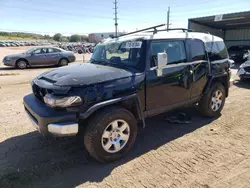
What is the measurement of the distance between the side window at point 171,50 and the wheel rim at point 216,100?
4.63 ft

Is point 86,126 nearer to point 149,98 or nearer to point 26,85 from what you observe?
point 149,98

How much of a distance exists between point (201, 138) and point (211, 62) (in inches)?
69.8

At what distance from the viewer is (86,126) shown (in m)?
3.05

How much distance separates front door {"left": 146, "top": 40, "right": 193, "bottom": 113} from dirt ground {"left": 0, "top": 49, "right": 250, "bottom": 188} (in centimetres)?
70

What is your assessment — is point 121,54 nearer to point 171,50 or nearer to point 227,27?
point 171,50

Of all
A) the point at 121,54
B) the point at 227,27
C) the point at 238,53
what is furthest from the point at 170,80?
the point at 227,27

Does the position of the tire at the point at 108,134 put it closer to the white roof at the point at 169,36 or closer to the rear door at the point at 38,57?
the white roof at the point at 169,36

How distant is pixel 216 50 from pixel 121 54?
7.96 feet

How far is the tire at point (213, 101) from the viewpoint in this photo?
4805 mm

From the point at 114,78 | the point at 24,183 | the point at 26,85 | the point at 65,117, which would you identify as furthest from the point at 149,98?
the point at 26,85

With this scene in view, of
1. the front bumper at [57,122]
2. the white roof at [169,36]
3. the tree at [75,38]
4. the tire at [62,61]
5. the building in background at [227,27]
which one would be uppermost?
the tree at [75,38]

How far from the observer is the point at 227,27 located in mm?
23828

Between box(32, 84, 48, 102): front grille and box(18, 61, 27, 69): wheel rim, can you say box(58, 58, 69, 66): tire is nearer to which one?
box(18, 61, 27, 69): wheel rim

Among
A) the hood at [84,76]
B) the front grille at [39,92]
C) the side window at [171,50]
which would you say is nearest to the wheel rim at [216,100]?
the side window at [171,50]
